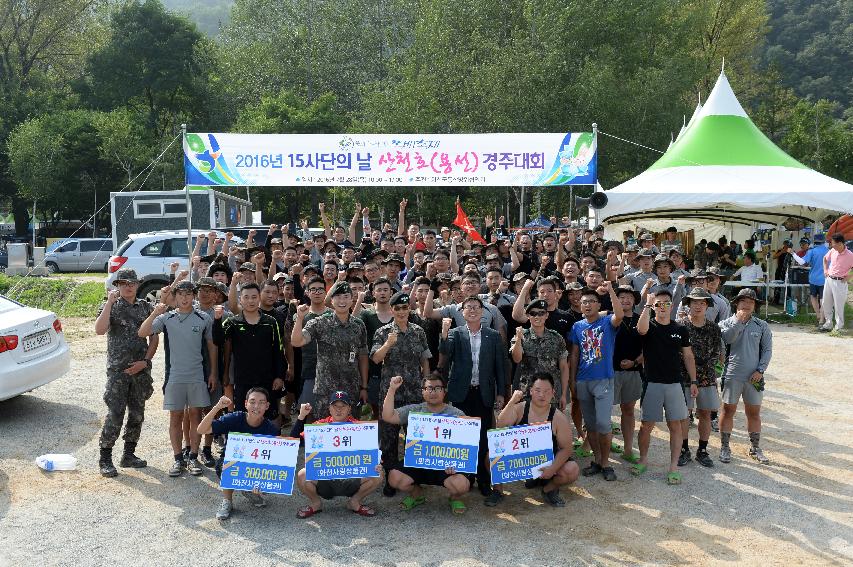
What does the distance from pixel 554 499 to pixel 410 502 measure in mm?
1137

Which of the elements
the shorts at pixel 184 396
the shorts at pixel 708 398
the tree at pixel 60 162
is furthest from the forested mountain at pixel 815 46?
the shorts at pixel 184 396

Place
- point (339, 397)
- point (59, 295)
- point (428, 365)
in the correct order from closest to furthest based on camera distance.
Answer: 1. point (339, 397)
2. point (428, 365)
3. point (59, 295)

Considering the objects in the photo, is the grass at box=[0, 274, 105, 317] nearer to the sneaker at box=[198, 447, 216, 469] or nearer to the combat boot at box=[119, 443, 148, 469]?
the combat boot at box=[119, 443, 148, 469]

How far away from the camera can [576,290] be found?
7.29m

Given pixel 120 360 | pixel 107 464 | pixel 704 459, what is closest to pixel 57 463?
pixel 107 464

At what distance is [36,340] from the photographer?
7.98 meters

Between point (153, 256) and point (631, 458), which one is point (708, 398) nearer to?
point (631, 458)

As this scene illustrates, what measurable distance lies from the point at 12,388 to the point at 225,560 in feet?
13.3

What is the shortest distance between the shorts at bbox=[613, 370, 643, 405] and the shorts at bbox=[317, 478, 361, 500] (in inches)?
105

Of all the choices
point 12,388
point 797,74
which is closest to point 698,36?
point 797,74

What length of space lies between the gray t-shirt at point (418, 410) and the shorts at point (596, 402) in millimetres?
1299

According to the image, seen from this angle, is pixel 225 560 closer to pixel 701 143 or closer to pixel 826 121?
pixel 701 143

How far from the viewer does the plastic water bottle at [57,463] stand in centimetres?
656

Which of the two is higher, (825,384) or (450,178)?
(450,178)
